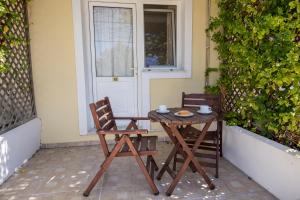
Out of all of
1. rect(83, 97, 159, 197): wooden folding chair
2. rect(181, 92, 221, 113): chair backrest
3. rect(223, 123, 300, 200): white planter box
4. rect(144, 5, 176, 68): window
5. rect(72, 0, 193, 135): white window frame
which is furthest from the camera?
rect(144, 5, 176, 68): window

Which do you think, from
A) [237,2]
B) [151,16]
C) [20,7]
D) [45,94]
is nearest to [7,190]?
[45,94]

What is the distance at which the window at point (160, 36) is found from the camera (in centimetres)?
382

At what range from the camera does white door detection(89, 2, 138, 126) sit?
3658 millimetres

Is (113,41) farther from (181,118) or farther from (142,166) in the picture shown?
(142,166)

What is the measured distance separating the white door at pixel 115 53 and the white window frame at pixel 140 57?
3.5 inches

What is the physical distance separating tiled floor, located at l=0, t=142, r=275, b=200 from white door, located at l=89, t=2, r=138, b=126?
1.16 m

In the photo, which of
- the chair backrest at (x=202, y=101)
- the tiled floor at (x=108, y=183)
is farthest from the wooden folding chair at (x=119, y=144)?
the chair backrest at (x=202, y=101)

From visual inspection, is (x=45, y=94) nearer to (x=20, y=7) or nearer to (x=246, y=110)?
(x=20, y=7)

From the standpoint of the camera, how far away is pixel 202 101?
2.99 metres

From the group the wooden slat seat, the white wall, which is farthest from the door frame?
the wooden slat seat

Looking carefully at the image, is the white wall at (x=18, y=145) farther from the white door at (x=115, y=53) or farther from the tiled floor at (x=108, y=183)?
the white door at (x=115, y=53)

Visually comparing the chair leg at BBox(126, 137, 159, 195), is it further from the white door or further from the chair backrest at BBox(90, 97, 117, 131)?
the white door

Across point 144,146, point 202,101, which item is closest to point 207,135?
point 202,101

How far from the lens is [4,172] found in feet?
8.39
